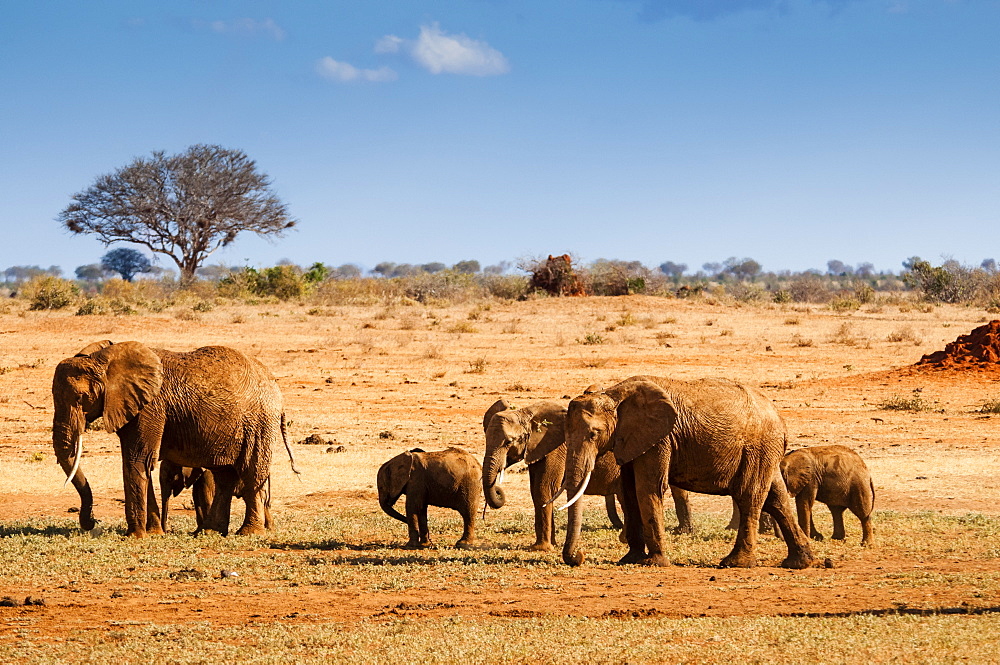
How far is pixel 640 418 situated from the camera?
10.2m

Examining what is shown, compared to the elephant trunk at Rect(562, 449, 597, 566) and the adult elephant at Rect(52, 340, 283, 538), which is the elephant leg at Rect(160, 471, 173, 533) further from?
the elephant trunk at Rect(562, 449, 597, 566)

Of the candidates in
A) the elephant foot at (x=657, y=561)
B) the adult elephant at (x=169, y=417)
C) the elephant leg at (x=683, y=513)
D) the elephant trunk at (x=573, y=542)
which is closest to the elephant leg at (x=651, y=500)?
the elephant foot at (x=657, y=561)

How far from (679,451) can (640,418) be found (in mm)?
494

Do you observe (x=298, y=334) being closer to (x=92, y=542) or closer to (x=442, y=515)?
(x=442, y=515)

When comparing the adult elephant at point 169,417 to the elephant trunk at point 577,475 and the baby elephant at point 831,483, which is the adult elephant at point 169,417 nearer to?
the elephant trunk at point 577,475

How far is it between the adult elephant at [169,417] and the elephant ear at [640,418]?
3.98m

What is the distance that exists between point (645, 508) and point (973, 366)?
20.2m

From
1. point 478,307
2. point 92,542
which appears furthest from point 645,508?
point 478,307

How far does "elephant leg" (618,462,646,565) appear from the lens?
10.7 m

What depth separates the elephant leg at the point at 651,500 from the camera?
10258mm

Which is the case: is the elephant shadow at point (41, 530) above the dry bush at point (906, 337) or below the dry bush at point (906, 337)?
below

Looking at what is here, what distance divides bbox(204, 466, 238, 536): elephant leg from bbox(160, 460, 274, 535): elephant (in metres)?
0.10

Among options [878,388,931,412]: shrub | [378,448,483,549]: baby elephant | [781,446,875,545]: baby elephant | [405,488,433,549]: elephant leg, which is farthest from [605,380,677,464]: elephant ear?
[878,388,931,412]: shrub

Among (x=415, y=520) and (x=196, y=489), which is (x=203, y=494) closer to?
(x=196, y=489)
